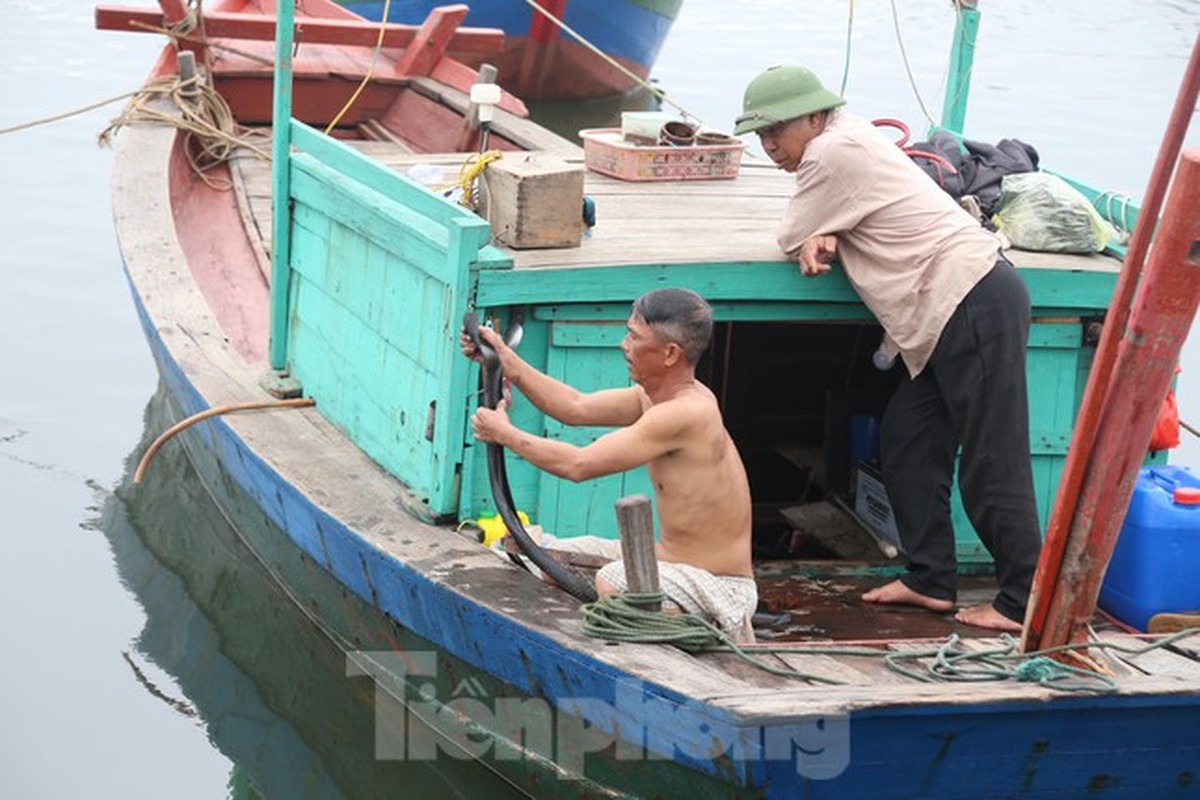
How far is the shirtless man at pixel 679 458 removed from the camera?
4.33m

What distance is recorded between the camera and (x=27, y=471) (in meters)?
7.95

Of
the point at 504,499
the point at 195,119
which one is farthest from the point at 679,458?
the point at 195,119

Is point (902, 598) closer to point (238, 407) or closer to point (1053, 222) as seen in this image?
point (1053, 222)

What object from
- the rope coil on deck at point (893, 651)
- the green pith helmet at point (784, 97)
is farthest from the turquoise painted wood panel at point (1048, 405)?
the rope coil on deck at point (893, 651)

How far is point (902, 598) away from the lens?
5.23 metres

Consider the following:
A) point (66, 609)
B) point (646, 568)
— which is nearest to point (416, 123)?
point (66, 609)

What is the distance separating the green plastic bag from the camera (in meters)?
5.33

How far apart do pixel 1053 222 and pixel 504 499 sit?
78.1 inches

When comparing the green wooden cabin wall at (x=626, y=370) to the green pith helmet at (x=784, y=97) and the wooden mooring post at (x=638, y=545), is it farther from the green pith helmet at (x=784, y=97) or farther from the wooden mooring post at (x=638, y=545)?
the wooden mooring post at (x=638, y=545)

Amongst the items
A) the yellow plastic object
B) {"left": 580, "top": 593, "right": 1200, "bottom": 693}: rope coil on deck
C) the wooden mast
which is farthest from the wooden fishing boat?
the wooden mast

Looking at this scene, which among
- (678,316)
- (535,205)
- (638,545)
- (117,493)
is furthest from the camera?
(117,493)

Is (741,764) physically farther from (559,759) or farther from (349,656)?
(349,656)

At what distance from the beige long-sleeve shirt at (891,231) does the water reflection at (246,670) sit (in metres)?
1.77

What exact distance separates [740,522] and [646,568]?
0.51 meters
